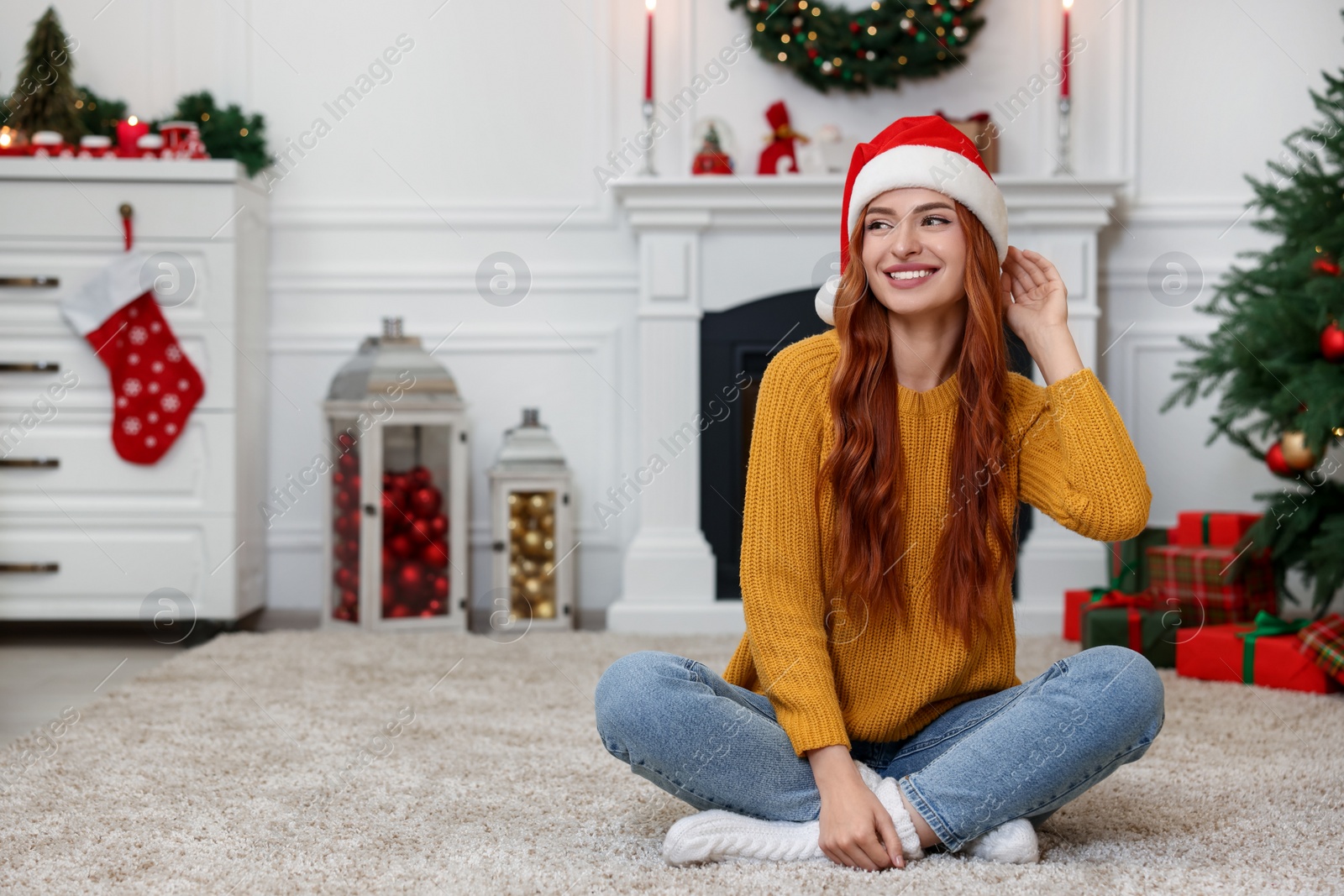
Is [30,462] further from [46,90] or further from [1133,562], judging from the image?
[1133,562]

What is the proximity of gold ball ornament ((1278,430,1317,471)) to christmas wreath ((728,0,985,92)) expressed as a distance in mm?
1316

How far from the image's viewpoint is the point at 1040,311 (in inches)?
50.9

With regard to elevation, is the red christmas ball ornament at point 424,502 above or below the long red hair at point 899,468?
below

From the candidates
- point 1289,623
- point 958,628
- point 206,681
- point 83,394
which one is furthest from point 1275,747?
point 83,394

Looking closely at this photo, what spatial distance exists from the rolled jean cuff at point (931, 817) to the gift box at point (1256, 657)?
4.31 ft

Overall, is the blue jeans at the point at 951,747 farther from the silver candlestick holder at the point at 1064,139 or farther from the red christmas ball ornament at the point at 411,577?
the silver candlestick holder at the point at 1064,139

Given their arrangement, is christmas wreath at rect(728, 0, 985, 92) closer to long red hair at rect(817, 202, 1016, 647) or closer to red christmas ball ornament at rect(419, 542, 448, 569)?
red christmas ball ornament at rect(419, 542, 448, 569)

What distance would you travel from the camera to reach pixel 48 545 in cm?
274

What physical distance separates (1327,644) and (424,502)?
1.94 metres

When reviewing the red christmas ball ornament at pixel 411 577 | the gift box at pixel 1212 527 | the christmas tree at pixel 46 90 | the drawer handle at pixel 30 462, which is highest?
the christmas tree at pixel 46 90

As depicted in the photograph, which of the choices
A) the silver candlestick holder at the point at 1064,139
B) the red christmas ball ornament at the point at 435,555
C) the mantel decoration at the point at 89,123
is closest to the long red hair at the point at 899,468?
the red christmas ball ornament at the point at 435,555

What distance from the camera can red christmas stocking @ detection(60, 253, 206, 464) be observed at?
8.85 ft

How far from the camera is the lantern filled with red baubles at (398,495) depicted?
2.77 m

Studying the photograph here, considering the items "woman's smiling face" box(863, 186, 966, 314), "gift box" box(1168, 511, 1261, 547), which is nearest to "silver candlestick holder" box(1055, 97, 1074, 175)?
"gift box" box(1168, 511, 1261, 547)
